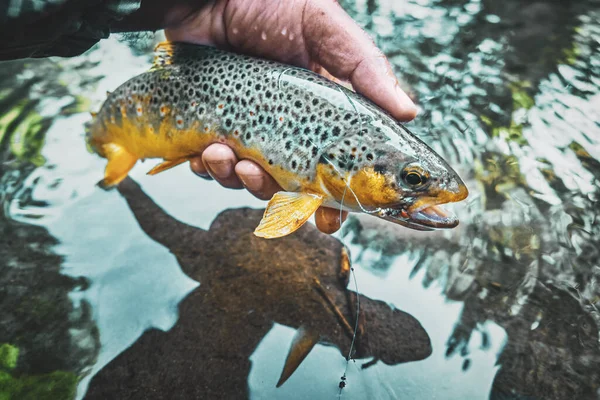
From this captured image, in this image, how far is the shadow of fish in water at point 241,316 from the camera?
244 cm

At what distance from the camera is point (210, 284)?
2.91m

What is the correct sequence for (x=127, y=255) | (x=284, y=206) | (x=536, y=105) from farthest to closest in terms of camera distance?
1. (x=536, y=105)
2. (x=127, y=255)
3. (x=284, y=206)

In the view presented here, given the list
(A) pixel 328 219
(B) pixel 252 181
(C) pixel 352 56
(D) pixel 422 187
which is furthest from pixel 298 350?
(C) pixel 352 56

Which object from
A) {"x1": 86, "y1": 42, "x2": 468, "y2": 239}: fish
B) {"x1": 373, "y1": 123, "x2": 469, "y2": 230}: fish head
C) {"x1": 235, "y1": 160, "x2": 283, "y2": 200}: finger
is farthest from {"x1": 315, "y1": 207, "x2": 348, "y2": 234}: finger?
{"x1": 373, "y1": 123, "x2": 469, "y2": 230}: fish head

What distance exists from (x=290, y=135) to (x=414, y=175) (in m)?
0.65

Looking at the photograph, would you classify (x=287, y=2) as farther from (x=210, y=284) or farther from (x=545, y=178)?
(x=545, y=178)

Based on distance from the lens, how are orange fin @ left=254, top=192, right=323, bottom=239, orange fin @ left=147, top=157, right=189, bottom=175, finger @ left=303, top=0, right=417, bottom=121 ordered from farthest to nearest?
orange fin @ left=147, top=157, right=189, bottom=175, finger @ left=303, top=0, right=417, bottom=121, orange fin @ left=254, top=192, right=323, bottom=239

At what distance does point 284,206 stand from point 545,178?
2038mm

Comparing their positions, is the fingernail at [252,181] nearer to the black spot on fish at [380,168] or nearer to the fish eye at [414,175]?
the black spot on fish at [380,168]

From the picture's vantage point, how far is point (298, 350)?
2.55 m

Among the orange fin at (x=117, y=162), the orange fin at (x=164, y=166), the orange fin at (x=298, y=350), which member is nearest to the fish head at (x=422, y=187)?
the orange fin at (x=298, y=350)

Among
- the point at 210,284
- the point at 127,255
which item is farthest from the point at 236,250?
the point at 127,255

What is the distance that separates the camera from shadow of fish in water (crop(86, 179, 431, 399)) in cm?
244

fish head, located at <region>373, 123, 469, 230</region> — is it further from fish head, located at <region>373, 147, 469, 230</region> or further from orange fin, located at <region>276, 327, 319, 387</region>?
orange fin, located at <region>276, 327, 319, 387</region>
